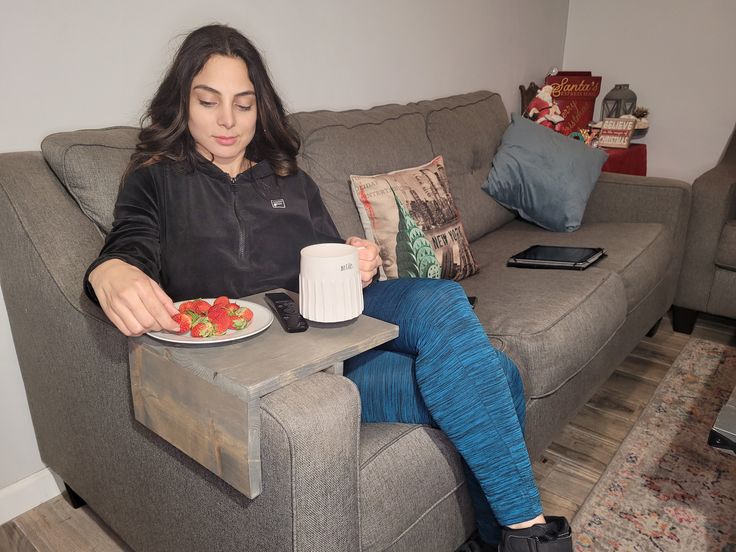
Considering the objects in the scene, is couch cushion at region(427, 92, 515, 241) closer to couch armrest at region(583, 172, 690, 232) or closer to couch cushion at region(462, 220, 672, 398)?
couch cushion at region(462, 220, 672, 398)

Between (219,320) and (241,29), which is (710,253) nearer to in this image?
(241,29)

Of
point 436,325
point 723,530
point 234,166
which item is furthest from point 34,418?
point 723,530

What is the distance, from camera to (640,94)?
3.22m

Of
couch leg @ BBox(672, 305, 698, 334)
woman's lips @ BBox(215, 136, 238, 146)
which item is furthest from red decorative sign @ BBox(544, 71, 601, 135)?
woman's lips @ BBox(215, 136, 238, 146)

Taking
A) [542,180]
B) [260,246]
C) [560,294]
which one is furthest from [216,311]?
[542,180]

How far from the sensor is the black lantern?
309 centimetres

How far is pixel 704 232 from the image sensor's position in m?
2.29

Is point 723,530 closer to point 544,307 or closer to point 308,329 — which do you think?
point 544,307

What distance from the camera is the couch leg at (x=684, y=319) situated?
7.97 ft

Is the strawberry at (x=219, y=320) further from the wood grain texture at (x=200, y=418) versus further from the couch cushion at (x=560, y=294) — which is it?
the couch cushion at (x=560, y=294)

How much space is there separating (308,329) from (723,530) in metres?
1.15

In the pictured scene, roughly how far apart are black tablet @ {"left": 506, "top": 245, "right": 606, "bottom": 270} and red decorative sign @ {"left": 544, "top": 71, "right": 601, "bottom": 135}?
1.20 metres

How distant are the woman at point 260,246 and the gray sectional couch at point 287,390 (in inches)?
3.6

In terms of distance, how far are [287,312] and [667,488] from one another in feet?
3.81
